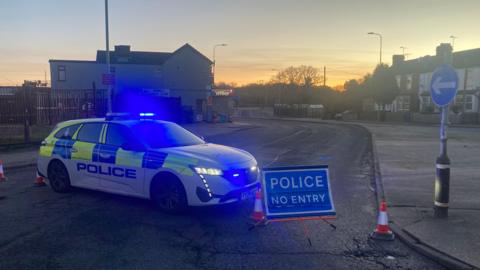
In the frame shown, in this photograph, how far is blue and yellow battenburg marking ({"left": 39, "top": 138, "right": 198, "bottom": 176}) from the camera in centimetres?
747

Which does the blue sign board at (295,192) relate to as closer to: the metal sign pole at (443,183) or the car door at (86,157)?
the metal sign pole at (443,183)

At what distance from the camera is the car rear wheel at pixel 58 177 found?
9.34m

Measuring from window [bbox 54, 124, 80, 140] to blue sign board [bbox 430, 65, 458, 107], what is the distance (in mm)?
6779

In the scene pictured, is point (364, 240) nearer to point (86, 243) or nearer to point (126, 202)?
point (86, 243)

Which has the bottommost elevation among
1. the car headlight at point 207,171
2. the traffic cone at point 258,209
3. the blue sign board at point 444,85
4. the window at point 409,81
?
the traffic cone at point 258,209

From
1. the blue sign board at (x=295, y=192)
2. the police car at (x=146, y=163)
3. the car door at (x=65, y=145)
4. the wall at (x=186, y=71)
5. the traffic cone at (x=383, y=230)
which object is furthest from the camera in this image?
the wall at (x=186, y=71)

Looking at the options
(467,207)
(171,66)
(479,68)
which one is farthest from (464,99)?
(467,207)

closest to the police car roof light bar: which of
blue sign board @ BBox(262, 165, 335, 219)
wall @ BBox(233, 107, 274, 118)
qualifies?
blue sign board @ BBox(262, 165, 335, 219)

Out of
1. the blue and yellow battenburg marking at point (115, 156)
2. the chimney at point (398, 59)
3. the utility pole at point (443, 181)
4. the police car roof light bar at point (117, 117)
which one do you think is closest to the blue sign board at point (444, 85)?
the utility pole at point (443, 181)

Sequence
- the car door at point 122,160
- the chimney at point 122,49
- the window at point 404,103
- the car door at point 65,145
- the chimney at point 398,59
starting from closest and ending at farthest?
the car door at point 122,160, the car door at point 65,145, the chimney at point 122,49, the window at point 404,103, the chimney at point 398,59

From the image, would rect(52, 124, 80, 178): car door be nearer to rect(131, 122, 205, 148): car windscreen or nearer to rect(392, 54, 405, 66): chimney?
rect(131, 122, 205, 148): car windscreen

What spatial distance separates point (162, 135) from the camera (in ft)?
28.1

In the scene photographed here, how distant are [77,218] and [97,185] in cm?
137

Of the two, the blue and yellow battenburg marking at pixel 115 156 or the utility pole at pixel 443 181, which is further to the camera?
the blue and yellow battenburg marking at pixel 115 156
